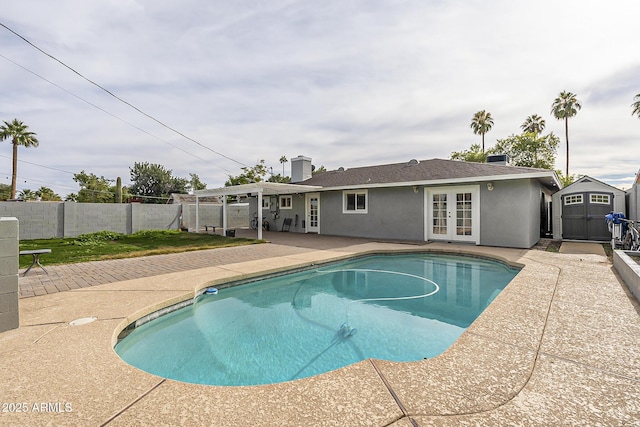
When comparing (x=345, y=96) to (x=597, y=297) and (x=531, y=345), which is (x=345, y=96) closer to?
(x=597, y=297)

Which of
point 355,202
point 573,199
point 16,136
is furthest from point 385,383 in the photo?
point 16,136

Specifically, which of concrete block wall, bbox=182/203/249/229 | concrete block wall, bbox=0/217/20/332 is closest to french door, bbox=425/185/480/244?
concrete block wall, bbox=0/217/20/332

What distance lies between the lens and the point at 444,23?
7273mm

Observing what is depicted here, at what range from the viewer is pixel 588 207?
11.4 meters

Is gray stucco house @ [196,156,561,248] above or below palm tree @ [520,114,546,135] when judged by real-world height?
below

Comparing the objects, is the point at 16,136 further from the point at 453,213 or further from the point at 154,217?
the point at 453,213

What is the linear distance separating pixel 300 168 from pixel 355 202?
5848 mm

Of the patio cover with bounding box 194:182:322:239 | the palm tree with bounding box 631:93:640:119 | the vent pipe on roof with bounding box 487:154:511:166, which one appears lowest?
the patio cover with bounding box 194:182:322:239

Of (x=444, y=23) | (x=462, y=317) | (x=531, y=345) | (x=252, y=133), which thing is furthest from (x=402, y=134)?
(x=531, y=345)

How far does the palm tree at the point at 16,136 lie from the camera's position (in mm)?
24062

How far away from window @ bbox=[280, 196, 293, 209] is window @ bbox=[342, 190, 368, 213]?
401 cm

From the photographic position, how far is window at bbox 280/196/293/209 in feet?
55.6

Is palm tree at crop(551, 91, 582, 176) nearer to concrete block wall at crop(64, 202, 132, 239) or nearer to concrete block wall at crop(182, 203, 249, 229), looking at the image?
concrete block wall at crop(182, 203, 249, 229)

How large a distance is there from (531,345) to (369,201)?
10.6m
